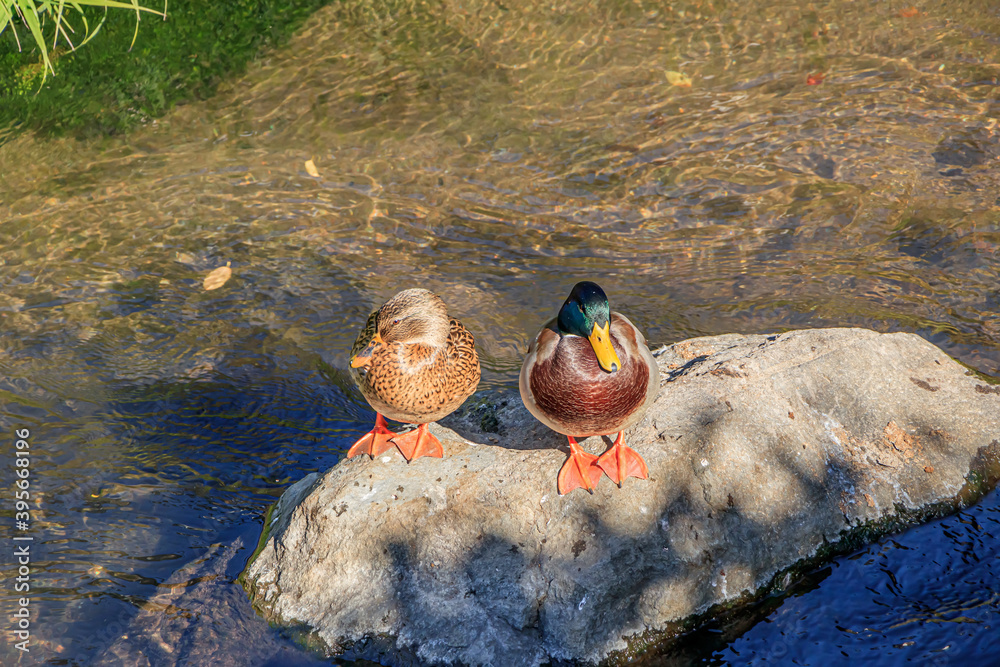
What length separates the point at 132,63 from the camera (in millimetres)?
7750

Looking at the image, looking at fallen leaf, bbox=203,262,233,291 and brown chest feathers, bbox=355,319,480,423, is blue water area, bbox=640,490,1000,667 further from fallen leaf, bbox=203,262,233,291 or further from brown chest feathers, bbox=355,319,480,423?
fallen leaf, bbox=203,262,233,291

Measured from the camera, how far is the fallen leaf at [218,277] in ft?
19.3

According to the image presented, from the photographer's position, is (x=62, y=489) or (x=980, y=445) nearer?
(x=980, y=445)

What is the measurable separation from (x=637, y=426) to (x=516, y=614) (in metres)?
1.05

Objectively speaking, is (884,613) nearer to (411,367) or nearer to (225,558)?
(411,367)

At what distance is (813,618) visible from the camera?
11.0 feet

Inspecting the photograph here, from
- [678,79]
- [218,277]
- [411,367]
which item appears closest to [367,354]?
[411,367]

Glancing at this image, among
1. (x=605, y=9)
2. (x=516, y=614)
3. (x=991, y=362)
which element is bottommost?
(x=991, y=362)

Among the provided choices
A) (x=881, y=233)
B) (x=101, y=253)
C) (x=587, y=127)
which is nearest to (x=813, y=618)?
(x=881, y=233)

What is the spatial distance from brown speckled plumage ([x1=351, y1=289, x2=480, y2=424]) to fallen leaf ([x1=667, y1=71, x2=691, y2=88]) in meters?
4.57

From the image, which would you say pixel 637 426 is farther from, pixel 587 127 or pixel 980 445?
pixel 587 127

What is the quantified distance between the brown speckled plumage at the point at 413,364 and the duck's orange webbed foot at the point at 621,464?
736mm

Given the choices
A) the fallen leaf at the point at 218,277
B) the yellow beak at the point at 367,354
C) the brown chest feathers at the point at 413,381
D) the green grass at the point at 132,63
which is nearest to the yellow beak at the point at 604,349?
the brown chest feathers at the point at 413,381

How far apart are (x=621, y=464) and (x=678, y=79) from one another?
16.1ft
